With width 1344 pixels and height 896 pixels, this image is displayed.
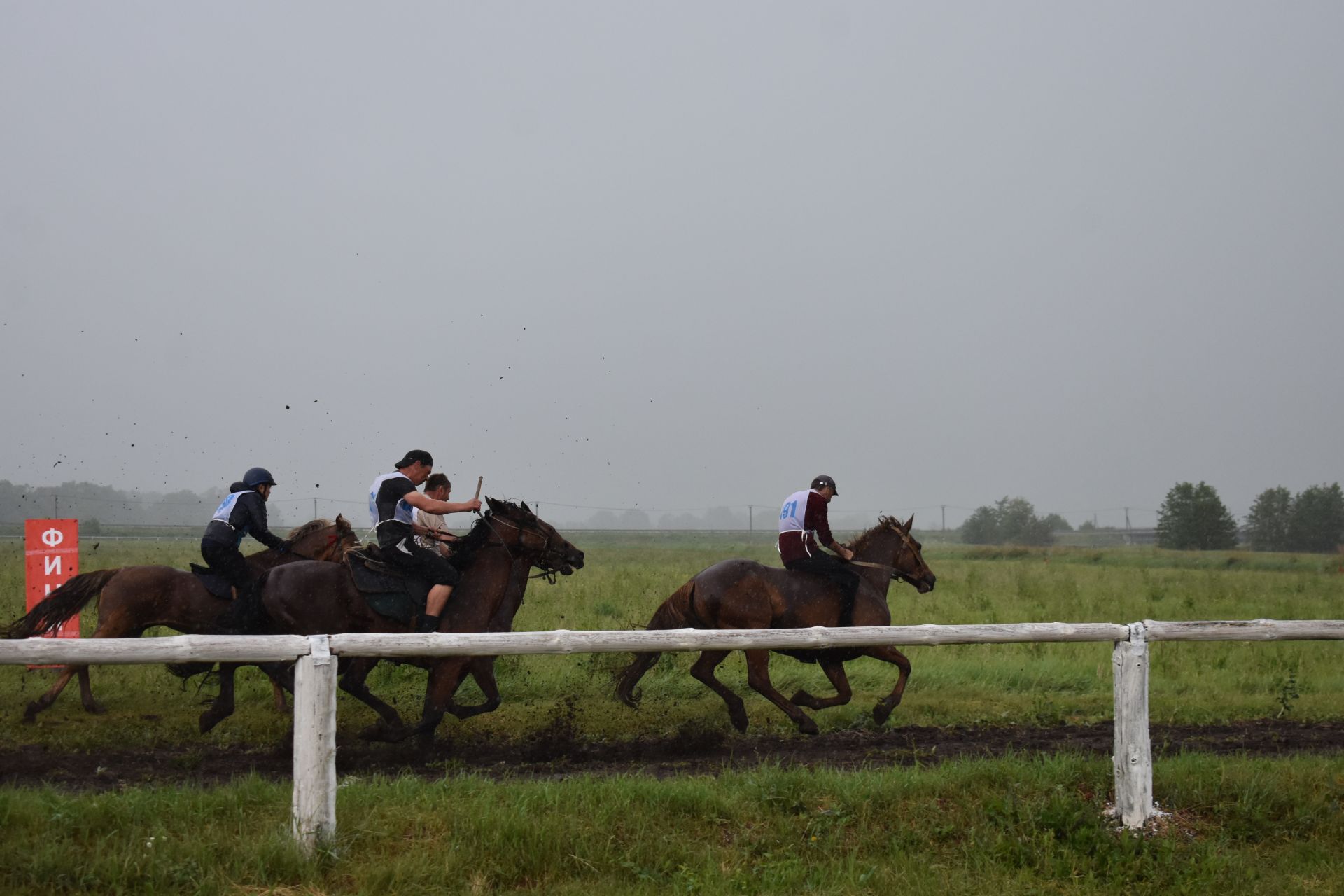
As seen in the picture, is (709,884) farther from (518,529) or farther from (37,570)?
(37,570)

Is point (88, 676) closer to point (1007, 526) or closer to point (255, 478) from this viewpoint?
point (255, 478)

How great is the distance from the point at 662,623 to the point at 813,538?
170 centimetres

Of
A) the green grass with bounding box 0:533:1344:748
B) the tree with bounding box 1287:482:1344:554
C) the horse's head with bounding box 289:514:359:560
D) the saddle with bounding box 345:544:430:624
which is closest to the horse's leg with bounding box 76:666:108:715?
the green grass with bounding box 0:533:1344:748

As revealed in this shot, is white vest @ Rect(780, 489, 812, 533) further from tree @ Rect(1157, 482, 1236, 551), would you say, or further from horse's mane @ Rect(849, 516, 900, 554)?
tree @ Rect(1157, 482, 1236, 551)

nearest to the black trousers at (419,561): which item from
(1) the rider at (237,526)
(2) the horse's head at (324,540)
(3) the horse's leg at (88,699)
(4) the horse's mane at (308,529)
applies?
(1) the rider at (237,526)

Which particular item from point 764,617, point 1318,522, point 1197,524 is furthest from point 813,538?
point 1318,522

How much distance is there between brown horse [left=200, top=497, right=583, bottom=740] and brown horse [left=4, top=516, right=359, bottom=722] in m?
1.09

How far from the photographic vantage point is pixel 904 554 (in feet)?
35.2

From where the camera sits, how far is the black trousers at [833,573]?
9805 millimetres

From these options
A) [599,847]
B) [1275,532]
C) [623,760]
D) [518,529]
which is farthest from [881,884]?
[1275,532]

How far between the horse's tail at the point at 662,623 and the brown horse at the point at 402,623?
1069mm

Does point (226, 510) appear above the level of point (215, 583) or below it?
above

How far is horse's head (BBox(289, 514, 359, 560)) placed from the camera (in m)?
10.6

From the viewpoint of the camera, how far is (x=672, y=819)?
5.72 metres
